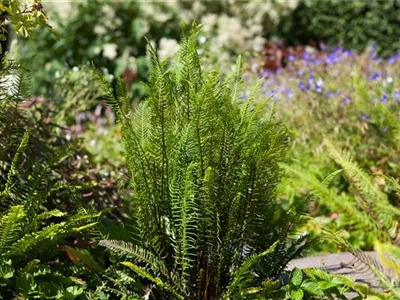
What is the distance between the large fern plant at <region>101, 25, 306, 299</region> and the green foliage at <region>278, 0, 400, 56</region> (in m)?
7.66

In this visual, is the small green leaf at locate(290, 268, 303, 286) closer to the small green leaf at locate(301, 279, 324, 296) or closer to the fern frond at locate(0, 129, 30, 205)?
the small green leaf at locate(301, 279, 324, 296)

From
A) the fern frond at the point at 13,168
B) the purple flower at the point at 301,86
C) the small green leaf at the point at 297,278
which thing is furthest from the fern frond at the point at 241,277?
the purple flower at the point at 301,86

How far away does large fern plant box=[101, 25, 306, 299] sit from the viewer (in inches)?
86.2

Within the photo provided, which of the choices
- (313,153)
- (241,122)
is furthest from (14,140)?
(313,153)

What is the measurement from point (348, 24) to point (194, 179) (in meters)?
8.16

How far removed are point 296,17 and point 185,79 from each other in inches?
319

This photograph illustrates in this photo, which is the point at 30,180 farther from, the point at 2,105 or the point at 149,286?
the point at 149,286

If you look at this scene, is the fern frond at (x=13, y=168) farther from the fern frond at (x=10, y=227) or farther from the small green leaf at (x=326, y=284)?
the small green leaf at (x=326, y=284)

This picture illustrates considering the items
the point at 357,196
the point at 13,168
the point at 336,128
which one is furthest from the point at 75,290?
Answer: the point at 336,128

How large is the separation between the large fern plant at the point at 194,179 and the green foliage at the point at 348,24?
766 cm

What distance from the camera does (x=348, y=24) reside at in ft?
32.4

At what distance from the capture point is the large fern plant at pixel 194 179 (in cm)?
219

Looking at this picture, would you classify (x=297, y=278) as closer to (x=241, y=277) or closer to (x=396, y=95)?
(x=241, y=277)

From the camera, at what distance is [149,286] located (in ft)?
7.61
